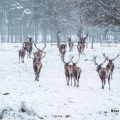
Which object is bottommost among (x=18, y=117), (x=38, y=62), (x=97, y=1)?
(x=18, y=117)

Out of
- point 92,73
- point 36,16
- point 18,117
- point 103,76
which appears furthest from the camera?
point 36,16

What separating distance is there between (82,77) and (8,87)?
22.8 feet

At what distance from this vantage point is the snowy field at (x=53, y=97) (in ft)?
42.5

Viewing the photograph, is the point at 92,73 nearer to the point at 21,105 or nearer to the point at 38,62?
the point at 38,62

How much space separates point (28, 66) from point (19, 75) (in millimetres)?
3941

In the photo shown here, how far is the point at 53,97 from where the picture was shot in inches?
616

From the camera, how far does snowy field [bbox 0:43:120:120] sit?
42.5 feet

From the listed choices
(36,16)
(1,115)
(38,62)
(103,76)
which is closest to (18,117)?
(1,115)

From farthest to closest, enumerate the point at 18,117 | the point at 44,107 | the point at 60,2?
1. the point at 60,2
2. the point at 44,107
3. the point at 18,117

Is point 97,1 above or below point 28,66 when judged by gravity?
above

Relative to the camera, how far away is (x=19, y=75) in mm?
22297

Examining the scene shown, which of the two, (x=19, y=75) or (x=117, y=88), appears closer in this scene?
(x=117, y=88)

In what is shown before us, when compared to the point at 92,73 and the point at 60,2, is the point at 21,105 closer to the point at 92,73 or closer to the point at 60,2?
the point at 92,73

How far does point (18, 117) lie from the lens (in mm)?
12539
